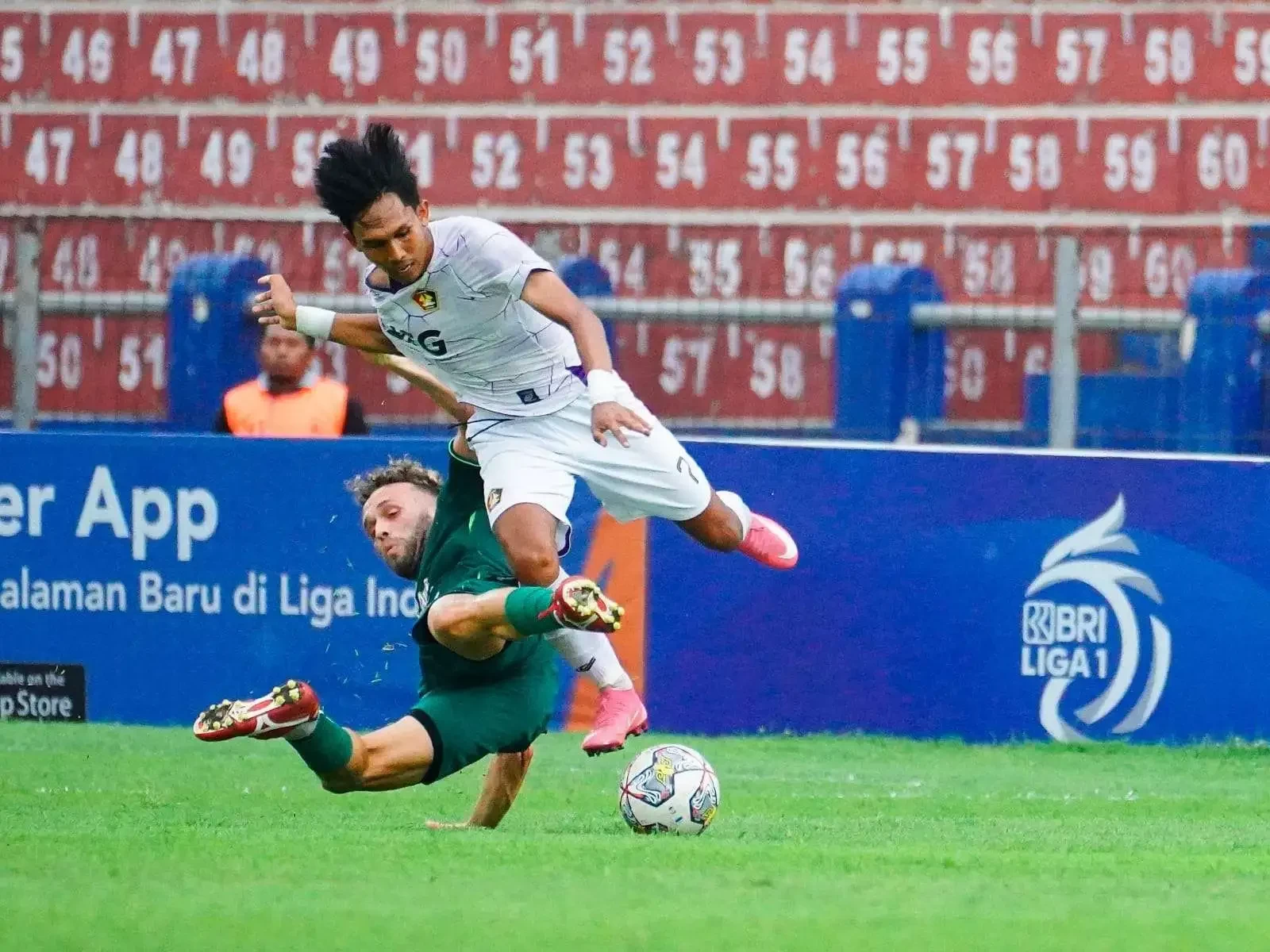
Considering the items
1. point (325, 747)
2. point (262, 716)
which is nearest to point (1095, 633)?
point (325, 747)

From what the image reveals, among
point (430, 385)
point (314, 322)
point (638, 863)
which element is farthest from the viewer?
point (430, 385)

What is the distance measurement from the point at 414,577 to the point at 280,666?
11.0 ft

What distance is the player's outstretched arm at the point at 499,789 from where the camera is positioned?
780 centimetres

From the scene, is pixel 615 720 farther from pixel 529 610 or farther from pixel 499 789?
pixel 529 610

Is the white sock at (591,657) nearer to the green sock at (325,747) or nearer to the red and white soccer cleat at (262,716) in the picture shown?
the green sock at (325,747)

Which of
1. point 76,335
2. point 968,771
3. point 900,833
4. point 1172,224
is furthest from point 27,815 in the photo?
point 1172,224

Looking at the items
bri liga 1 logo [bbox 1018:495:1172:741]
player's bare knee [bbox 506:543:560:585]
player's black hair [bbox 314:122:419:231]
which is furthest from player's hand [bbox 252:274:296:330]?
bri liga 1 logo [bbox 1018:495:1172:741]

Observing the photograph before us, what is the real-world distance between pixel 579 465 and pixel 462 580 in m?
0.89

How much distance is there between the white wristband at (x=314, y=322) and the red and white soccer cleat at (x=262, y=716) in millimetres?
1794

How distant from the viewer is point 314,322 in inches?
324

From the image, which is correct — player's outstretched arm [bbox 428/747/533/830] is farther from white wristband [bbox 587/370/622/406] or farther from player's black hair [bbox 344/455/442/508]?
white wristband [bbox 587/370/622/406]

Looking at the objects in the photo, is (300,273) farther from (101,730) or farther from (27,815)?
(27,815)

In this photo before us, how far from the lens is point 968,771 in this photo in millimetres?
9984

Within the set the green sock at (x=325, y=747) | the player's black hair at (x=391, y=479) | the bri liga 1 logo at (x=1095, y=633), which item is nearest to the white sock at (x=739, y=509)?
the player's black hair at (x=391, y=479)
